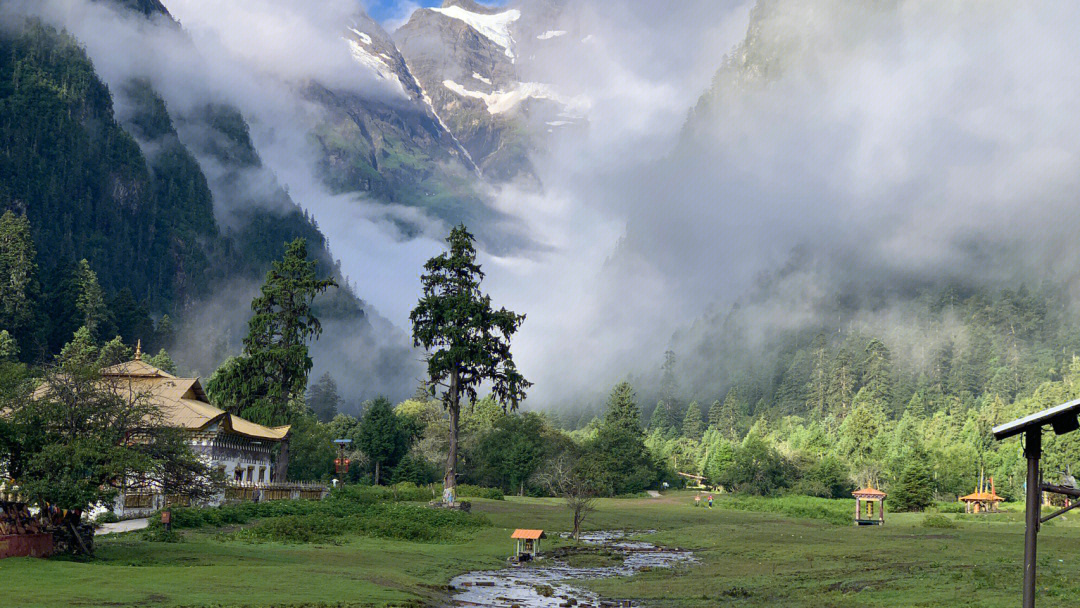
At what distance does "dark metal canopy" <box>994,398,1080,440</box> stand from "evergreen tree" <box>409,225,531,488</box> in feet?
204

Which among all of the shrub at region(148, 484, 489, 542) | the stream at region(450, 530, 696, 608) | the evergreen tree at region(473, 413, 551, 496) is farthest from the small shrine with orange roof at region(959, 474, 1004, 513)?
the shrub at region(148, 484, 489, 542)

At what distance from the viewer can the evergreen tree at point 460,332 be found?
252 feet

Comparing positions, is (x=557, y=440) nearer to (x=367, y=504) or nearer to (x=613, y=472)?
(x=613, y=472)

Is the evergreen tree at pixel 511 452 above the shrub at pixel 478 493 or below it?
above

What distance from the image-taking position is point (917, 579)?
124 feet

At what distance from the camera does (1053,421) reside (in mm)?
15602

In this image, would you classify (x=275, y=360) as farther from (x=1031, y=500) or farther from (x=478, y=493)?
(x=1031, y=500)

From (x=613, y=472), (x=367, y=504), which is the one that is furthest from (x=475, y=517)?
(x=613, y=472)

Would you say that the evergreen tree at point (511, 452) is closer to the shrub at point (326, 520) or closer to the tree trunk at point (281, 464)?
the tree trunk at point (281, 464)

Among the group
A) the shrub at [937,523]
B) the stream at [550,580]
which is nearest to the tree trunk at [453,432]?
the stream at [550,580]

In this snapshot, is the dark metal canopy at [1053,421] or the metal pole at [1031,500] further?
the metal pole at [1031,500]

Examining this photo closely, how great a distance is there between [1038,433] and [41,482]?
32.9m

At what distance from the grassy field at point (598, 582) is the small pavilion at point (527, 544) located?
54.7 inches

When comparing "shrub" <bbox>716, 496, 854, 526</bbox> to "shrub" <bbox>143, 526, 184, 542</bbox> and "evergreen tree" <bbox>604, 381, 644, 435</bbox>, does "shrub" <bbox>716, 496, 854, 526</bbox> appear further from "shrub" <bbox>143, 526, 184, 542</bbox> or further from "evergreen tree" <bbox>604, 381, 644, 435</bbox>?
"shrub" <bbox>143, 526, 184, 542</bbox>
